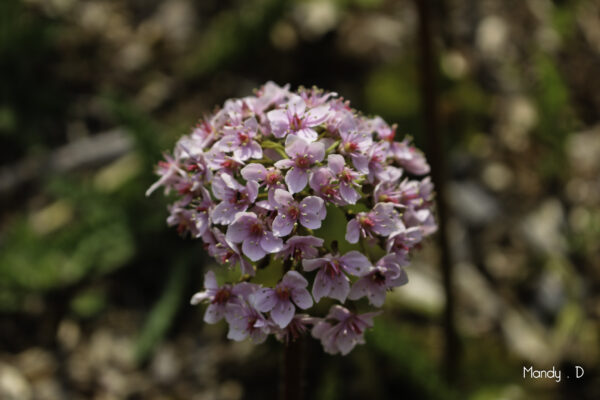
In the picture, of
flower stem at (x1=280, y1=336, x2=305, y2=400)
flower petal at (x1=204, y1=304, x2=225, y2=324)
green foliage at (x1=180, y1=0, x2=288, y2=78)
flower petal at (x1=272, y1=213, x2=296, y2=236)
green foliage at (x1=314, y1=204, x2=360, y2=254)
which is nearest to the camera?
flower petal at (x1=272, y1=213, x2=296, y2=236)

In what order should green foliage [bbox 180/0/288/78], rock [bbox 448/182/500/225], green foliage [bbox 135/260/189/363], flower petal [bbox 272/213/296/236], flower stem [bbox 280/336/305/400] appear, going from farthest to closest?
1. green foliage [bbox 180/0/288/78]
2. rock [bbox 448/182/500/225]
3. green foliage [bbox 135/260/189/363]
4. flower stem [bbox 280/336/305/400]
5. flower petal [bbox 272/213/296/236]

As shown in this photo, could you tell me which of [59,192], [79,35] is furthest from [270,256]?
[79,35]

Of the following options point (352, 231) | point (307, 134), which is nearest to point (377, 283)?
point (352, 231)

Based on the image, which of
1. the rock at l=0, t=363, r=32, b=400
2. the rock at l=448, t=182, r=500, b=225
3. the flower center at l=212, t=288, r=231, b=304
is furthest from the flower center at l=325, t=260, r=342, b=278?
the rock at l=448, t=182, r=500, b=225

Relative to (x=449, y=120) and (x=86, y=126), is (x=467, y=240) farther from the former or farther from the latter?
(x=86, y=126)

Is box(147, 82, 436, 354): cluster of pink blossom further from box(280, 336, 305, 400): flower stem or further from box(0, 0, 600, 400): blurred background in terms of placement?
box(0, 0, 600, 400): blurred background

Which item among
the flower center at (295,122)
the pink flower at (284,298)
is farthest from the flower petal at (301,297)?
the flower center at (295,122)

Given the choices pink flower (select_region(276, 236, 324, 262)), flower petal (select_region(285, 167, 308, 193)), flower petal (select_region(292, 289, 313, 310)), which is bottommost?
flower petal (select_region(292, 289, 313, 310))
